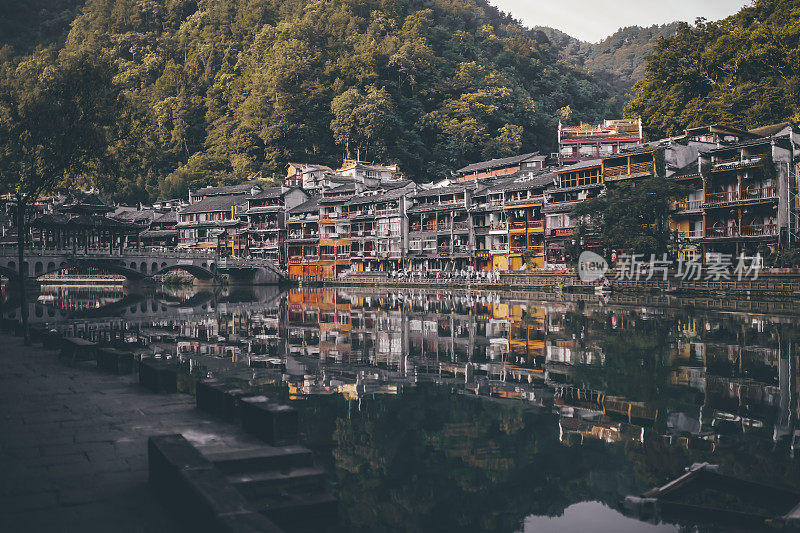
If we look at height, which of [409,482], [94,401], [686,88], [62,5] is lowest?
[409,482]

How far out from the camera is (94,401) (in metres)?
12.6

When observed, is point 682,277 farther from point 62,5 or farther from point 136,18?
point 62,5

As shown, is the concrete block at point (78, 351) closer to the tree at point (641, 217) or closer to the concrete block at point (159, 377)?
the concrete block at point (159, 377)

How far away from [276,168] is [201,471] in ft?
362

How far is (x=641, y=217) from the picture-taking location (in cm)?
5228

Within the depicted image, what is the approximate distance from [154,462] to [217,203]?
99.0 meters

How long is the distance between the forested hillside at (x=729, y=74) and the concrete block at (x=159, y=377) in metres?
61.9

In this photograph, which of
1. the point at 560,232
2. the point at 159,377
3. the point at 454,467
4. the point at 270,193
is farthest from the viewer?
the point at 270,193

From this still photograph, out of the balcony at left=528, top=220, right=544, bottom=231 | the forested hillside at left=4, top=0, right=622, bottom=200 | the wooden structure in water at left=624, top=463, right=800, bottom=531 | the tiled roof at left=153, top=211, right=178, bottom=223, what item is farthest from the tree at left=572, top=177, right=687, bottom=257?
the tiled roof at left=153, top=211, right=178, bottom=223

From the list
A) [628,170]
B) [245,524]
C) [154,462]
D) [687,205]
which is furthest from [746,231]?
[245,524]

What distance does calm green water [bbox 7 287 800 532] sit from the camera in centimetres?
946

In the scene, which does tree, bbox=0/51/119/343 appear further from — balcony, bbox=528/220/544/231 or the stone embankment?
balcony, bbox=528/220/544/231

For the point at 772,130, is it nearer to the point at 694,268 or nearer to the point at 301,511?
the point at 694,268

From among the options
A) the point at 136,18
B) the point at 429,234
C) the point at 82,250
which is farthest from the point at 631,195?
the point at 136,18
